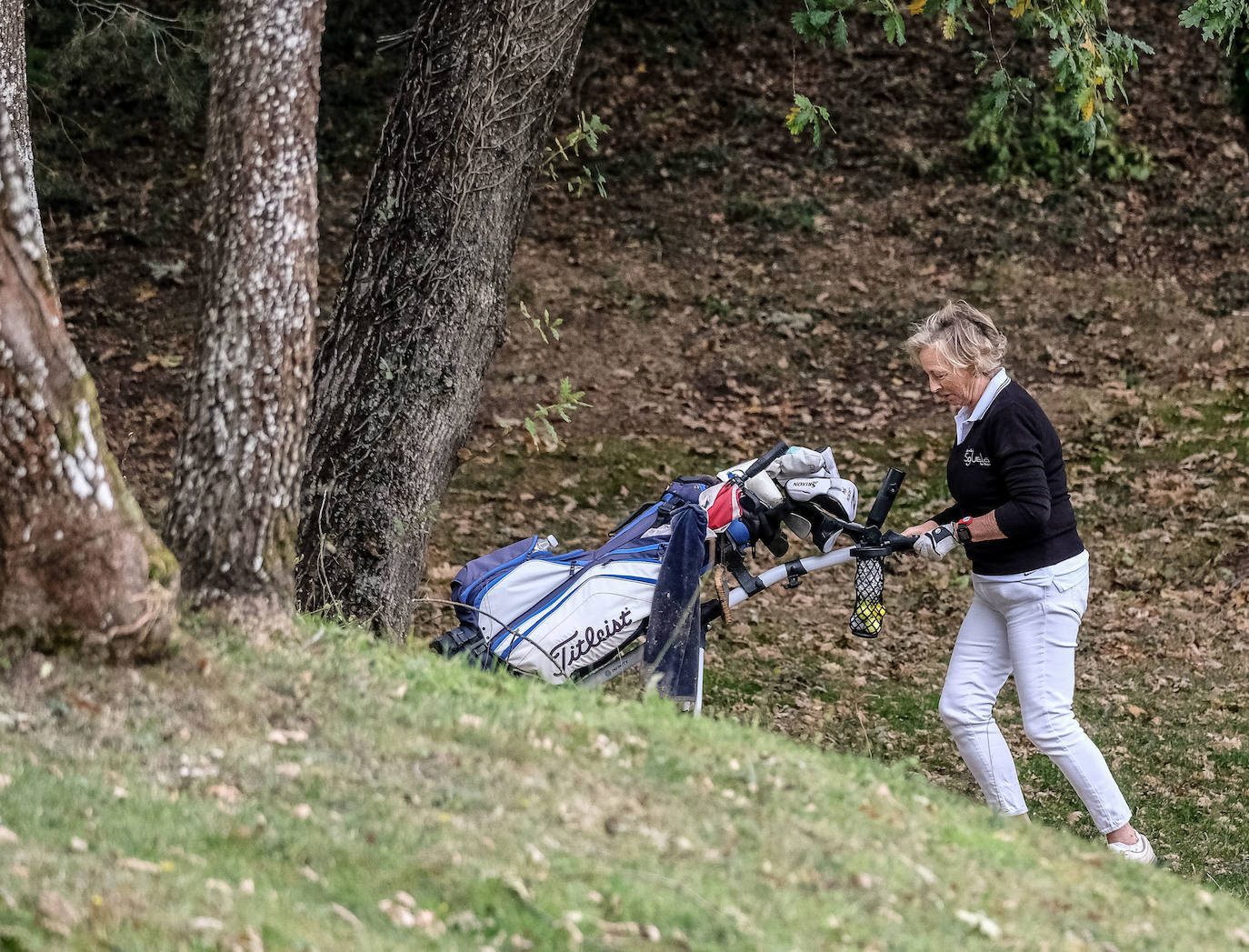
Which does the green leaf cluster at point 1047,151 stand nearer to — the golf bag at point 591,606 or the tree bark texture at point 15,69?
the golf bag at point 591,606

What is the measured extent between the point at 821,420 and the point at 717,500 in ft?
23.5

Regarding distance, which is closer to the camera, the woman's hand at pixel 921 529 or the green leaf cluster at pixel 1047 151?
the woman's hand at pixel 921 529

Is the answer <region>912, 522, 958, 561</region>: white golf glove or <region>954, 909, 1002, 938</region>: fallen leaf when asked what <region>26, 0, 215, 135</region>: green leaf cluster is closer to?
<region>912, 522, 958, 561</region>: white golf glove

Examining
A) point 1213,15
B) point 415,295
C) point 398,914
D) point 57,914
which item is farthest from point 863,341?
point 57,914

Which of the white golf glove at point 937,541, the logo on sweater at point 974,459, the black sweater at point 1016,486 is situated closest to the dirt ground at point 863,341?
the black sweater at point 1016,486

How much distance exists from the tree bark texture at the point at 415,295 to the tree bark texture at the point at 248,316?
56.3 inches

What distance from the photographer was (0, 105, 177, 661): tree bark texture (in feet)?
12.6

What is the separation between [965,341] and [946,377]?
0.56ft

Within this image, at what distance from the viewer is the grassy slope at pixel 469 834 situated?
317 cm

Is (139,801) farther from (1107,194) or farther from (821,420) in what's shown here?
(1107,194)

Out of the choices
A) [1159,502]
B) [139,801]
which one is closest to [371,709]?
[139,801]

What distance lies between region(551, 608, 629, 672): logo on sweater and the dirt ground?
2.61m

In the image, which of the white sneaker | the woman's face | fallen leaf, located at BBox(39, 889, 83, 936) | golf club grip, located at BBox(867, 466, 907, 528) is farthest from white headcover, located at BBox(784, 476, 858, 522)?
fallen leaf, located at BBox(39, 889, 83, 936)

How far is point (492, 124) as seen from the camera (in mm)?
6363
